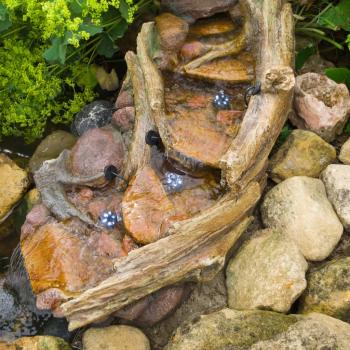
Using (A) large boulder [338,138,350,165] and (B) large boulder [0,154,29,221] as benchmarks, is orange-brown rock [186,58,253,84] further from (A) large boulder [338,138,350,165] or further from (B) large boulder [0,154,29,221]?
(B) large boulder [0,154,29,221]

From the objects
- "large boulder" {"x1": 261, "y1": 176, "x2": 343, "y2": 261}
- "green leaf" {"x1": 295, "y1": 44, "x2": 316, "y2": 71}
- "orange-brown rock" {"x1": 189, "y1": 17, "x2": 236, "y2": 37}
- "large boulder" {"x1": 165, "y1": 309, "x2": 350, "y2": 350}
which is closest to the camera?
"large boulder" {"x1": 165, "y1": 309, "x2": 350, "y2": 350}

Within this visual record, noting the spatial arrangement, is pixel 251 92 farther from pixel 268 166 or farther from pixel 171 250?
pixel 171 250

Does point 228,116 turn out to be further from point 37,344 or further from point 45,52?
point 37,344

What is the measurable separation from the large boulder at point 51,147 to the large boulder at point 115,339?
171 cm

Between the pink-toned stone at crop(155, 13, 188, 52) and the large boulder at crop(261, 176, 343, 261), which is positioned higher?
the pink-toned stone at crop(155, 13, 188, 52)

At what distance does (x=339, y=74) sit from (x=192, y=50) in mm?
1236

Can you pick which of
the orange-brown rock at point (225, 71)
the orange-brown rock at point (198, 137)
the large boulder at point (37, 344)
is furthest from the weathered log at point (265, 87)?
the large boulder at point (37, 344)

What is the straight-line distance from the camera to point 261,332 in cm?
274

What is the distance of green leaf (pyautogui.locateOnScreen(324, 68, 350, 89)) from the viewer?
3.92 meters

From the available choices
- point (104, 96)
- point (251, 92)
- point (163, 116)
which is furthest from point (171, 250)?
point (104, 96)

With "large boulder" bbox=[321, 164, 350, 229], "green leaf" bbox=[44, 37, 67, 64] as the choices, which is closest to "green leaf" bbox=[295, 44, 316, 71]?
"large boulder" bbox=[321, 164, 350, 229]

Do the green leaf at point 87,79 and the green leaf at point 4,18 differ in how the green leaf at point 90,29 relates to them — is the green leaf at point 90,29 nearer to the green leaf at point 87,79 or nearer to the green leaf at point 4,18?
the green leaf at point 4,18

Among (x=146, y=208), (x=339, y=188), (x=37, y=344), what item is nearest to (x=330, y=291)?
(x=339, y=188)

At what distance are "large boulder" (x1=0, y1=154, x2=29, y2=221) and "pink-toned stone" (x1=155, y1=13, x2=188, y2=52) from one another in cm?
161
